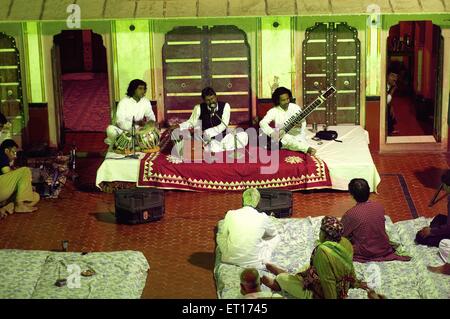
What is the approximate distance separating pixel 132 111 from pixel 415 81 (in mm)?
7097

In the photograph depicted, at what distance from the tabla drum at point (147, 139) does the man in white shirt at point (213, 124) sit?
397 millimetres

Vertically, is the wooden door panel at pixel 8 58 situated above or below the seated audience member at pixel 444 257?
above

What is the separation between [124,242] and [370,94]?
597 centimetres

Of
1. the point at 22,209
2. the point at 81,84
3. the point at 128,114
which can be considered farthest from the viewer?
the point at 81,84

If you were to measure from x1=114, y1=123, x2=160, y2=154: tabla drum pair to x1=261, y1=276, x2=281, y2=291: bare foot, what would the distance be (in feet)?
16.0

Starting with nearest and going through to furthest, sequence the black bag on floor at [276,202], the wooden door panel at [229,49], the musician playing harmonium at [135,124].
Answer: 1. the black bag on floor at [276,202]
2. the musician playing harmonium at [135,124]
3. the wooden door panel at [229,49]

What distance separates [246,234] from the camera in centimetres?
1241

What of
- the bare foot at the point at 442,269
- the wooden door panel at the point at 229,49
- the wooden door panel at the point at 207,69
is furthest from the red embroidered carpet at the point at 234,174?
the bare foot at the point at 442,269

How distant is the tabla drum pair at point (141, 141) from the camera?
16469mm

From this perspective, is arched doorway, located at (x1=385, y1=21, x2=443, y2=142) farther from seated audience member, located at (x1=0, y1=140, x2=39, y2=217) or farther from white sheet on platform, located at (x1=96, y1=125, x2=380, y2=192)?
seated audience member, located at (x1=0, y1=140, x2=39, y2=217)

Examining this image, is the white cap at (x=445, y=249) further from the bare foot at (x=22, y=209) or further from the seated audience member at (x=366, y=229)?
the bare foot at (x=22, y=209)

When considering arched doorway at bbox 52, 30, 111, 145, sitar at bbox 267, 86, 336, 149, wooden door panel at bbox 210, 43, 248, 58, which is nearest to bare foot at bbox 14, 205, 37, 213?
arched doorway at bbox 52, 30, 111, 145

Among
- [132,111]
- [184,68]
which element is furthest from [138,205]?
[184,68]

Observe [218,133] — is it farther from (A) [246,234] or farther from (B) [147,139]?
(A) [246,234]
